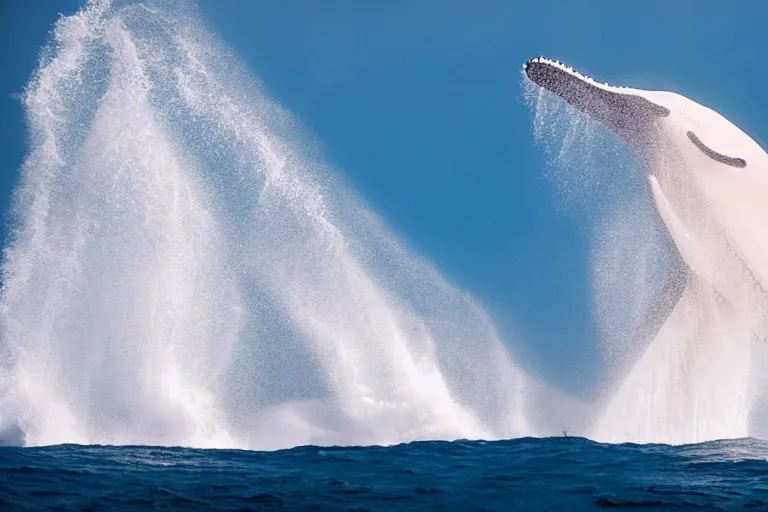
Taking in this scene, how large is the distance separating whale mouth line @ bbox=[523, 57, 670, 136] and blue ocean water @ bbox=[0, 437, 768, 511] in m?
7.18

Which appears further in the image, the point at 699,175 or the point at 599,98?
the point at 699,175

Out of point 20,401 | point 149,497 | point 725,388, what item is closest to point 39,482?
point 149,497

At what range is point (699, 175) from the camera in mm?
15750

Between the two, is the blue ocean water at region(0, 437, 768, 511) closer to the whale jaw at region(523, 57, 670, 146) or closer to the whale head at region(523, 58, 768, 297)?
the whale head at region(523, 58, 768, 297)

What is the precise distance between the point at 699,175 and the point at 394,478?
10.2 m

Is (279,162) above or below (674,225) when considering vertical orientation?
above

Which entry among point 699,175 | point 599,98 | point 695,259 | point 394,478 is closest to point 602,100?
point 599,98

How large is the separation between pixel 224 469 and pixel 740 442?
11.0 m

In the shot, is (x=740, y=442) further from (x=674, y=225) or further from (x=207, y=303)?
(x=207, y=303)

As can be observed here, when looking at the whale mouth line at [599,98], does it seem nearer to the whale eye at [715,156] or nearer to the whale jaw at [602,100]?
the whale jaw at [602,100]

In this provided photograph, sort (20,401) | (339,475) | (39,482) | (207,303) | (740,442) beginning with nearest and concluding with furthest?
(39,482)
(339,475)
(740,442)
(20,401)
(207,303)

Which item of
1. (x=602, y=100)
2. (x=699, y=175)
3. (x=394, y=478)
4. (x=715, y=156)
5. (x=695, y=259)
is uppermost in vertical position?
(x=602, y=100)

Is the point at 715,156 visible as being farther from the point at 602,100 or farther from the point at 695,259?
the point at 602,100

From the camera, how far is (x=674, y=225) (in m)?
15.8
